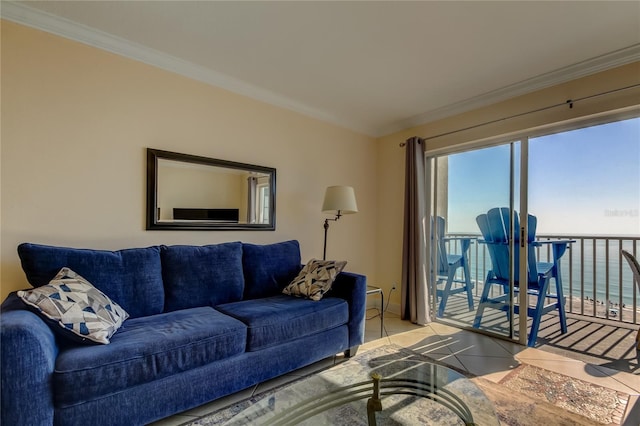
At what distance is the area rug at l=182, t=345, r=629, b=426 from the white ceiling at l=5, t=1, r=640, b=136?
219 centimetres

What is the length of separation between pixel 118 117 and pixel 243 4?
1.24m

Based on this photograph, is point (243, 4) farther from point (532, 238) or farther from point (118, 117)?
point (532, 238)

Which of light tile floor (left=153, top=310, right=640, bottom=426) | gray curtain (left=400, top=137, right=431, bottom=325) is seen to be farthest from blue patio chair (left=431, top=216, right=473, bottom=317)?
light tile floor (left=153, top=310, right=640, bottom=426)

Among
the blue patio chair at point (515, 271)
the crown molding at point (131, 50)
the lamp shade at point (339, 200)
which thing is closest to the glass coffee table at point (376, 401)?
the lamp shade at point (339, 200)

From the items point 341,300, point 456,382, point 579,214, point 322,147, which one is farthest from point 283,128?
point 579,214

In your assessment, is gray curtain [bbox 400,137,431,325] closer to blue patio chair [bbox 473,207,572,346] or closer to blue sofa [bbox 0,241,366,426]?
blue patio chair [bbox 473,207,572,346]

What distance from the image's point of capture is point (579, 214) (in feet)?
9.14

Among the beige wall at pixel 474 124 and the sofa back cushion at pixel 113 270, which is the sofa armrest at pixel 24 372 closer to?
the sofa back cushion at pixel 113 270

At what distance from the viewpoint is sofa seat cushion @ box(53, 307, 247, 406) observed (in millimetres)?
1302

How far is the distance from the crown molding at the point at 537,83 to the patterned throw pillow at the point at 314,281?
82.7 inches

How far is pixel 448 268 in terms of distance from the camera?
3439mm

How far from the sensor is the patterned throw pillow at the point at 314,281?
241cm

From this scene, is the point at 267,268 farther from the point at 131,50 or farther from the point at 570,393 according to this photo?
the point at 570,393

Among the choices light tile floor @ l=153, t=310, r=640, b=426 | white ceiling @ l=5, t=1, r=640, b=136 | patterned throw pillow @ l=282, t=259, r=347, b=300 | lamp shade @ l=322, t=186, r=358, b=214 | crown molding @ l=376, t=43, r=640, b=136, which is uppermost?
white ceiling @ l=5, t=1, r=640, b=136
